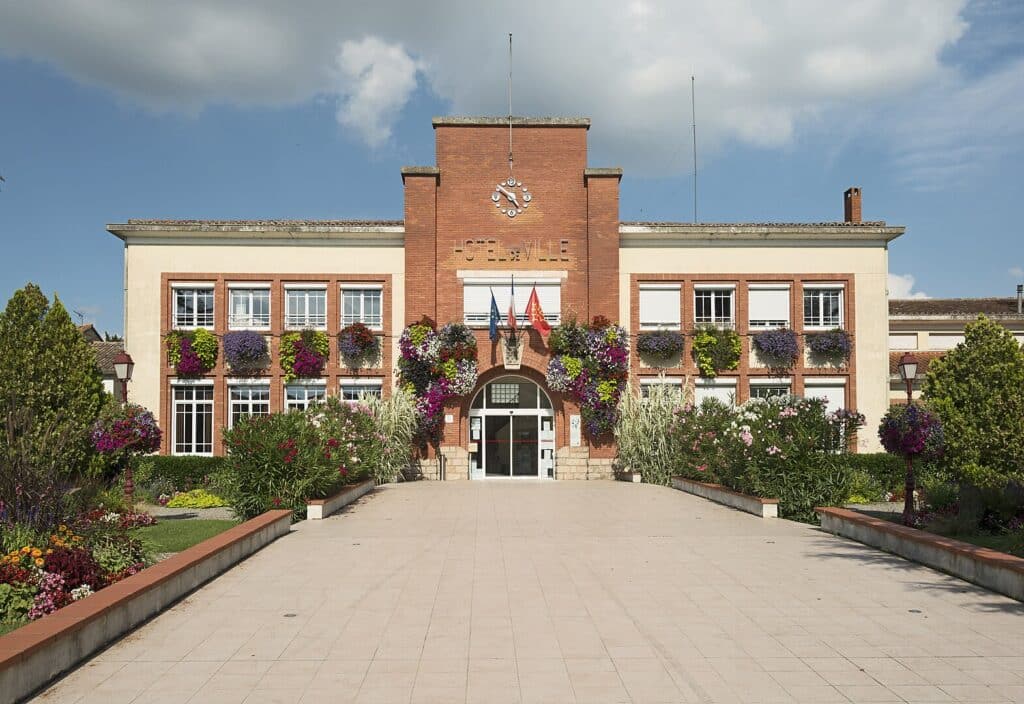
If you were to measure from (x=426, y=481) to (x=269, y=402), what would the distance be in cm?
526

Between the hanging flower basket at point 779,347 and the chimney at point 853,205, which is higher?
the chimney at point 853,205

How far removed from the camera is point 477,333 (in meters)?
25.4

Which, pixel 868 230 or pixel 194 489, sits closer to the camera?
pixel 194 489

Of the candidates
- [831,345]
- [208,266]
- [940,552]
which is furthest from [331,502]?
[831,345]

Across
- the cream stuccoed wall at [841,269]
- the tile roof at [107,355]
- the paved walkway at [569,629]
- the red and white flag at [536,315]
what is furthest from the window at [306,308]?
the paved walkway at [569,629]

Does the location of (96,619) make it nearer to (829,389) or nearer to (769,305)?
(769,305)

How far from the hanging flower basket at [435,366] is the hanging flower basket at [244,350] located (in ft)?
13.6

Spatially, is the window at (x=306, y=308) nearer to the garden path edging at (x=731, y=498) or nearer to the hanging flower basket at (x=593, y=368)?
the hanging flower basket at (x=593, y=368)

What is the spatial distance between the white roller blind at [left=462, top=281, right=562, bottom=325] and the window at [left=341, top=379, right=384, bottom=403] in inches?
130

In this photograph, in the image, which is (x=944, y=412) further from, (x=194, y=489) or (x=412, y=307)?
(x=194, y=489)

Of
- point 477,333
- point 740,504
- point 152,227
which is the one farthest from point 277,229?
point 740,504

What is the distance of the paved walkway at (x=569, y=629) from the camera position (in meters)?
5.64

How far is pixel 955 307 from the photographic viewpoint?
3806 cm

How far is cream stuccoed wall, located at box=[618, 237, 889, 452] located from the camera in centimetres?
2603
